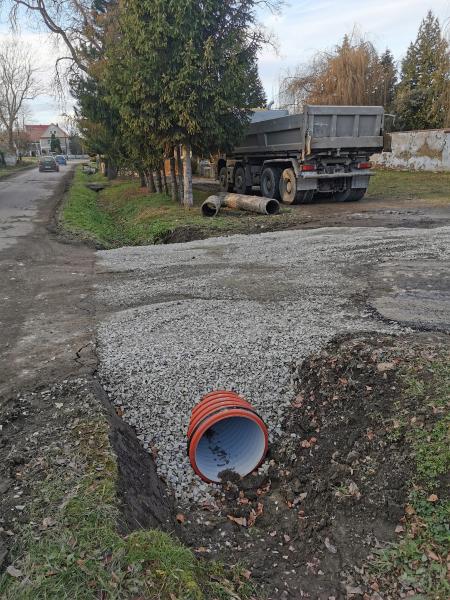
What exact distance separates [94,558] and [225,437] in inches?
79.5

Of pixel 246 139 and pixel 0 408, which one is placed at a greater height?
pixel 246 139

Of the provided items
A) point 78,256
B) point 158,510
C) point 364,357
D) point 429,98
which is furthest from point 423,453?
point 429,98

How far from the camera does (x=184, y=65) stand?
1323 centimetres

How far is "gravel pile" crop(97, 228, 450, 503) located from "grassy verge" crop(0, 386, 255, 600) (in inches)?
36.4

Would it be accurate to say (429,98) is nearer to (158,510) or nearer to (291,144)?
(291,144)

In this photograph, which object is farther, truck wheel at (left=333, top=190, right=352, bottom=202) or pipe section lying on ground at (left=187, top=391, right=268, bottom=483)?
truck wheel at (left=333, top=190, right=352, bottom=202)

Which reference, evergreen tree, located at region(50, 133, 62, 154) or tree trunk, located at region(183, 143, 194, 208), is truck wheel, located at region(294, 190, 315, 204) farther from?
evergreen tree, located at region(50, 133, 62, 154)

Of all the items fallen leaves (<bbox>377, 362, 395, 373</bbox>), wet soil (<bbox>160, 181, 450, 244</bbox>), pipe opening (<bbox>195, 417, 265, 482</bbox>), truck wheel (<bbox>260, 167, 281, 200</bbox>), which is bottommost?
pipe opening (<bbox>195, 417, 265, 482</bbox>)

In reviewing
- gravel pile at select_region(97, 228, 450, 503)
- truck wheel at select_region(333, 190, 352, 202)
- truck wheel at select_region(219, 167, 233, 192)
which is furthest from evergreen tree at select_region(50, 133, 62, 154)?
gravel pile at select_region(97, 228, 450, 503)

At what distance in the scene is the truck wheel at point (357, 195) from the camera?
15.5 metres

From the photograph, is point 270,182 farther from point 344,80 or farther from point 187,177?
point 344,80

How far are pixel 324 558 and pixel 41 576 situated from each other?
1.76m

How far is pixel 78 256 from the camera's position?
10.1 metres

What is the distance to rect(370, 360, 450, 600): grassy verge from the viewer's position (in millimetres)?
2771
